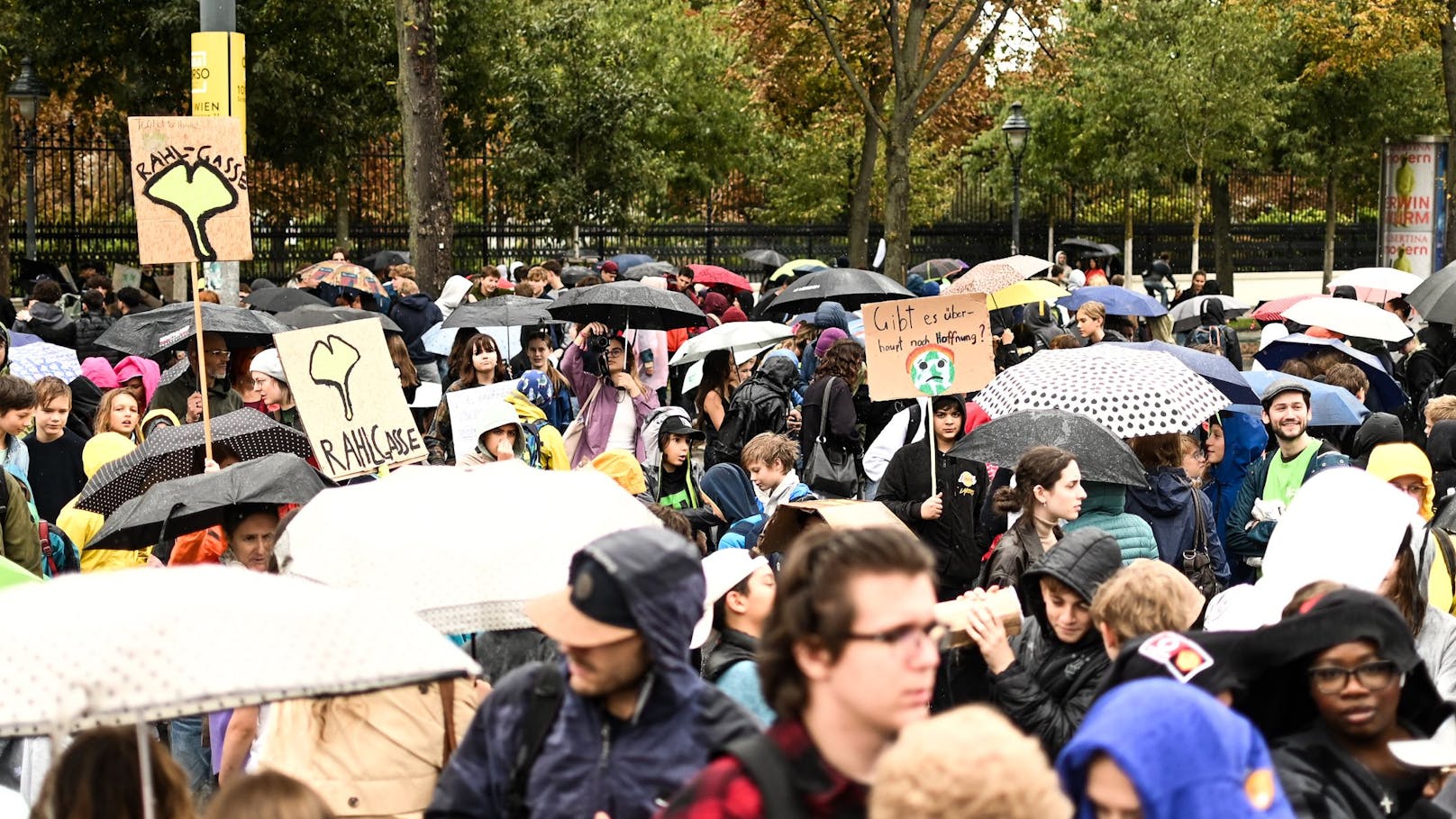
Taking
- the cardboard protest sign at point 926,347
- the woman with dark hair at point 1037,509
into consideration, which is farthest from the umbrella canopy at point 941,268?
the woman with dark hair at point 1037,509

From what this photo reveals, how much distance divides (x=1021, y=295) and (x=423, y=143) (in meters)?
6.45

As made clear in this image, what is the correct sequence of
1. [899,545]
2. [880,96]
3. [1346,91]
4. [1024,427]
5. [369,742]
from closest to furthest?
[899,545] → [369,742] → [1024,427] → [880,96] → [1346,91]

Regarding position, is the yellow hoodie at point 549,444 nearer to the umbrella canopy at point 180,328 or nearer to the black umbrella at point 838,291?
the umbrella canopy at point 180,328

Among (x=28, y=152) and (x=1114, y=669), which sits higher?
(x=28, y=152)

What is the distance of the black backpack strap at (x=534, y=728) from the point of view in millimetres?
3775

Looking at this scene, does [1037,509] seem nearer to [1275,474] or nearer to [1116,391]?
[1116,391]

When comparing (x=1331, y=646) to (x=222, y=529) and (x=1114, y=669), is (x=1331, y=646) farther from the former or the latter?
(x=222, y=529)

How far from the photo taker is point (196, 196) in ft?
28.7

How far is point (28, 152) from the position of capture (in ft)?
88.6

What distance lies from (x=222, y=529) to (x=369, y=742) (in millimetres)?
2290

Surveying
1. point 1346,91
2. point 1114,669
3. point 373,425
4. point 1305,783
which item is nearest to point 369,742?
point 1114,669

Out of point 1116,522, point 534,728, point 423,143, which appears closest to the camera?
point 534,728

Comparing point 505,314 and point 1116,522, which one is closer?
point 1116,522

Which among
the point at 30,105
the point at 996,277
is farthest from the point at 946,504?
the point at 30,105
